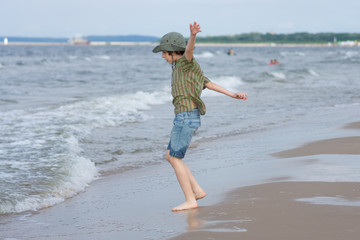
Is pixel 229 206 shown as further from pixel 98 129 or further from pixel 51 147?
pixel 98 129

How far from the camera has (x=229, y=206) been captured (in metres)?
4.52

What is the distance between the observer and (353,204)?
4203 millimetres

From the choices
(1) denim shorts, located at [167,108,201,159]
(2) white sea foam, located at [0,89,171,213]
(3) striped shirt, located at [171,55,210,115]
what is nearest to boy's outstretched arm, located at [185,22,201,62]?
(3) striped shirt, located at [171,55,210,115]

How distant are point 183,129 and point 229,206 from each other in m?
0.75

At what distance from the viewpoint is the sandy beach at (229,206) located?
12.5 feet

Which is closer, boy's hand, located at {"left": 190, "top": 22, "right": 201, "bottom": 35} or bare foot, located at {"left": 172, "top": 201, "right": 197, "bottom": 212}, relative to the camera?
boy's hand, located at {"left": 190, "top": 22, "right": 201, "bottom": 35}

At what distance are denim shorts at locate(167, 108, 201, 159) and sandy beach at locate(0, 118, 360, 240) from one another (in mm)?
560

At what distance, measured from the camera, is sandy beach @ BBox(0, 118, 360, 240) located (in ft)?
12.5

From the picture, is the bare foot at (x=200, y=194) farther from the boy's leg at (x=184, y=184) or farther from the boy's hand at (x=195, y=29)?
the boy's hand at (x=195, y=29)

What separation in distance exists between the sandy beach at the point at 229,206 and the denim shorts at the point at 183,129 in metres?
0.56

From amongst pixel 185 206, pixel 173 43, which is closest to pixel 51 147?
pixel 185 206

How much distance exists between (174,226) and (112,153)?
4.58 m

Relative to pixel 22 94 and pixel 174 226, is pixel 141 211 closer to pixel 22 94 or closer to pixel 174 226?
pixel 174 226

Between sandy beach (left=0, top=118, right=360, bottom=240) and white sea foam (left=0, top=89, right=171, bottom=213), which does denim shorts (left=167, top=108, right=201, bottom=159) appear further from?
white sea foam (left=0, top=89, right=171, bottom=213)
